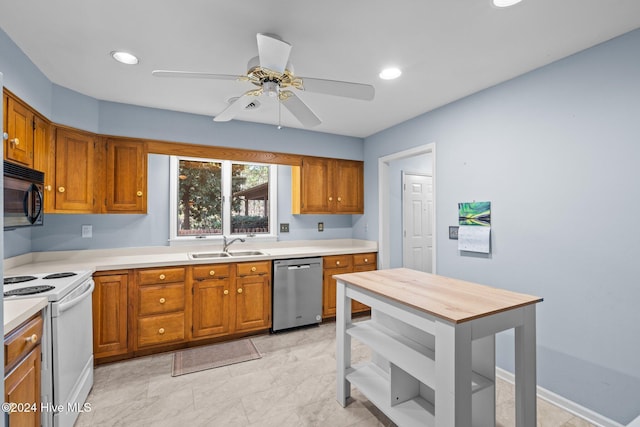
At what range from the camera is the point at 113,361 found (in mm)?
2822

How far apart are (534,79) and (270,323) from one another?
345 centimetres

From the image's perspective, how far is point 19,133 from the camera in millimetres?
2115

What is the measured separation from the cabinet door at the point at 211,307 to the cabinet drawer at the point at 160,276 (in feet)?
0.59

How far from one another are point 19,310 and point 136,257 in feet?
5.94

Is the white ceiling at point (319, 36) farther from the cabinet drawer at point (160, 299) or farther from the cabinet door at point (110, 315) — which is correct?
the cabinet drawer at point (160, 299)

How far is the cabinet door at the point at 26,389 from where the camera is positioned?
52.9 inches

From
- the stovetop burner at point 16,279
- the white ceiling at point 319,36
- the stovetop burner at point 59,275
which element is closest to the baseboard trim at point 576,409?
the white ceiling at point 319,36

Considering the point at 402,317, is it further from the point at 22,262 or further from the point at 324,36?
the point at 22,262

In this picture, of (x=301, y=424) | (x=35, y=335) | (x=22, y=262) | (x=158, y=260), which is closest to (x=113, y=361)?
(x=158, y=260)

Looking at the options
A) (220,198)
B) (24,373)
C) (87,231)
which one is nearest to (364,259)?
(220,198)

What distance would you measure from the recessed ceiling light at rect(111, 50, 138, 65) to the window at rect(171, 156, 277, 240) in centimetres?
145

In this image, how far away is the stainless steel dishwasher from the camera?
348 centimetres

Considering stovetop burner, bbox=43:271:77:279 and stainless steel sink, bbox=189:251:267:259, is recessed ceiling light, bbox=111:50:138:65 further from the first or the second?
stainless steel sink, bbox=189:251:267:259

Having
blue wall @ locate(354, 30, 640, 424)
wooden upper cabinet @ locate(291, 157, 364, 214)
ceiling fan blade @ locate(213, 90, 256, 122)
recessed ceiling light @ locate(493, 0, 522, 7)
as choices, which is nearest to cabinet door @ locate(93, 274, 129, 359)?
ceiling fan blade @ locate(213, 90, 256, 122)
